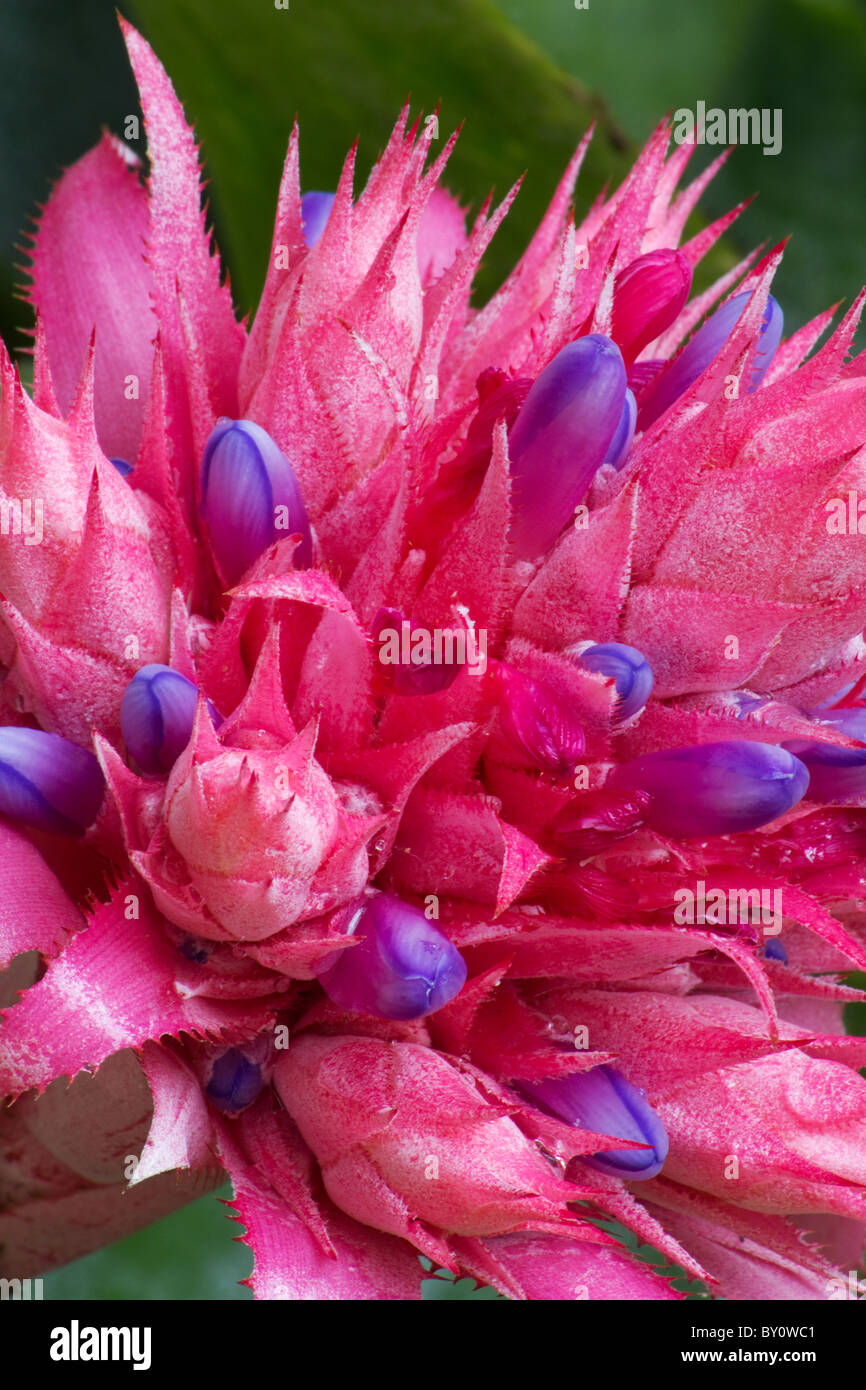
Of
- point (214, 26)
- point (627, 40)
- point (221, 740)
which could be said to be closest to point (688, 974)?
point (221, 740)

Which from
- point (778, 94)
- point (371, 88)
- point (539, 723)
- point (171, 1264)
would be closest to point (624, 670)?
point (539, 723)

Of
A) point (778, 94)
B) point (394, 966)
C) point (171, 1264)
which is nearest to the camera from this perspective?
point (394, 966)

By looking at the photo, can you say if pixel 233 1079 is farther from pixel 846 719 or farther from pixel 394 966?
pixel 846 719

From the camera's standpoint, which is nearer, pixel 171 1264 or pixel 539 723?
pixel 539 723

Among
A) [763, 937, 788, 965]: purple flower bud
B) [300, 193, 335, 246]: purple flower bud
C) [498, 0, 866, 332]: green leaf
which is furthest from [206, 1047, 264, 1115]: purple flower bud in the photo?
[498, 0, 866, 332]: green leaf

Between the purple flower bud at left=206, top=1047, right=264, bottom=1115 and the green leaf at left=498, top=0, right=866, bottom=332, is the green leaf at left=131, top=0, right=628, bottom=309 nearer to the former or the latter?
the green leaf at left=498, top=0, right=866, bottom=332

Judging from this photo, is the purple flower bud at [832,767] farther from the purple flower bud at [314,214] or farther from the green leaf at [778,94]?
the green leaf at [778,94]

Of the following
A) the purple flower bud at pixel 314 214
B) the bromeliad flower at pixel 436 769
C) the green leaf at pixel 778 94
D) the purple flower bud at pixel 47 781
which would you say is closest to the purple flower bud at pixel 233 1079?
the bromeliad flower at pixel 436 769
